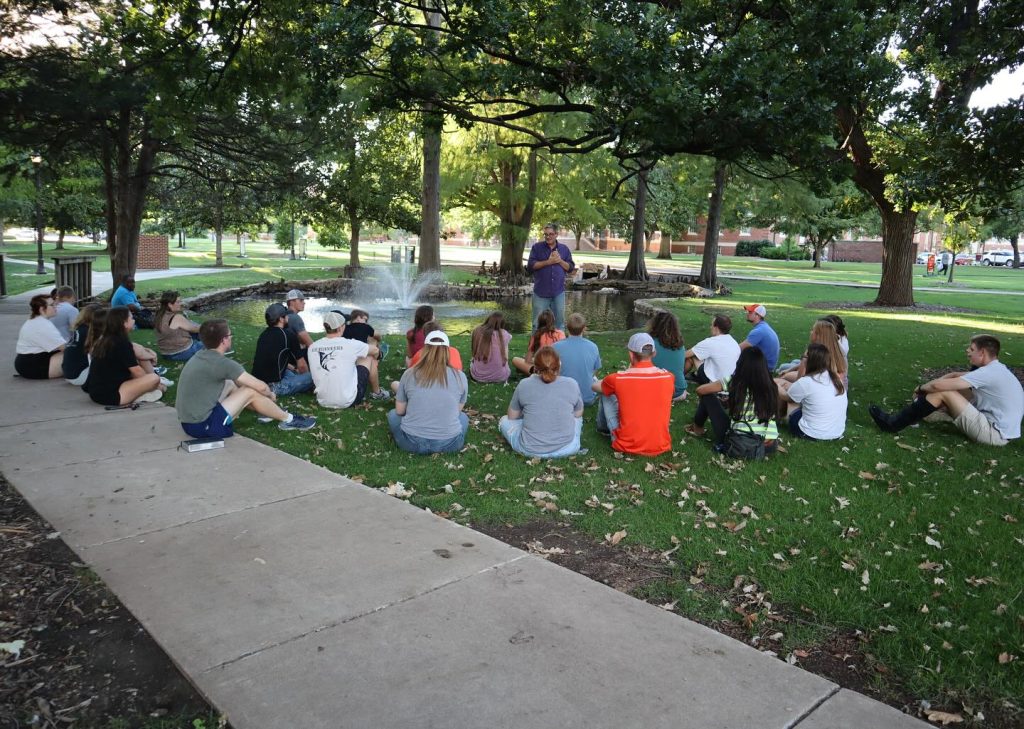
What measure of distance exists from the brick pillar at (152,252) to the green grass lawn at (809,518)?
33.0 metres

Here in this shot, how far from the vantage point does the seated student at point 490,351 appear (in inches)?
381

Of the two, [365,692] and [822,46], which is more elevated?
[822,46]

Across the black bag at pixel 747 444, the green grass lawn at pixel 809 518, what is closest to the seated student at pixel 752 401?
the black bag at pixel 747 444

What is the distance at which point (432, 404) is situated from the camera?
262 inches


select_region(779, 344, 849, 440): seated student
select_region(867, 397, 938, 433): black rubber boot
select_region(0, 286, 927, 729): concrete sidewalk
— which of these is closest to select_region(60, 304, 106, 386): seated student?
select_region(0, 286, 927, 729): concrete sidewalk

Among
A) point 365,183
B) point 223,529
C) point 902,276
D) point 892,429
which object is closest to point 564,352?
point 892,429

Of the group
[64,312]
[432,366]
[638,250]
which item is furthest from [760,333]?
[638,250]

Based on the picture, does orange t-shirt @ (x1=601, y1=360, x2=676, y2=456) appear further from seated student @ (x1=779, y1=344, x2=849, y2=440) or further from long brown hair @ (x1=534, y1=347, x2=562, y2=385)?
seated student @ (x1=779, y1=344, x2=849, y2=440)

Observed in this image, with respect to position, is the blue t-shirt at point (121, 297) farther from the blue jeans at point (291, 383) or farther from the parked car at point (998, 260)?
the parked car at point (998, 260)

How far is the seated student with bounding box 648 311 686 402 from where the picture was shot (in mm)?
8477

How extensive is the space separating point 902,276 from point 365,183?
23.1m

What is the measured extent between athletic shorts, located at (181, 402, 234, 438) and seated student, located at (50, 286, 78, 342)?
512 centimetres

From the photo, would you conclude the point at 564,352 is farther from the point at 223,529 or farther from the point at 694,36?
the point at 694,36

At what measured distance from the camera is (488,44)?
34.3ft
